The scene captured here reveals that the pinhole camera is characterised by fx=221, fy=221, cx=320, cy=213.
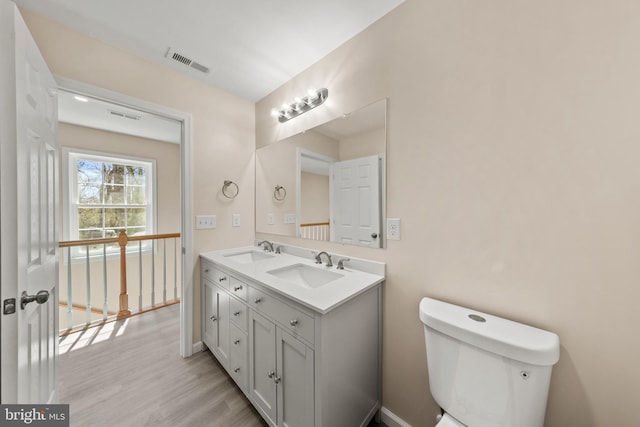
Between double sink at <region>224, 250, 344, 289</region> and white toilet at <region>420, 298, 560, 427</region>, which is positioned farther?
double sink at <region>224, 250, 344, 289</region>

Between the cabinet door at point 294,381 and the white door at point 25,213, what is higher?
the white door at point 25,213

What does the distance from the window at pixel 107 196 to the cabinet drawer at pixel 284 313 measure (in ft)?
10.9

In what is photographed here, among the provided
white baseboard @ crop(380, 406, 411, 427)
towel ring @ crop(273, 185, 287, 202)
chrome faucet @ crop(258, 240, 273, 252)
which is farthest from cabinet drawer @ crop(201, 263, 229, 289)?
white baseboard @ crop(380, 406, 411, 427)

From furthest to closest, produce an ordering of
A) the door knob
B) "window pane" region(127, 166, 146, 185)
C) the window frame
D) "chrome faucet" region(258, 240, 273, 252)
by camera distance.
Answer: "window pane" region(127, 166, 146, 185), the window frame, "chrome faucet" region(258, 240, 273, 252), the door knob

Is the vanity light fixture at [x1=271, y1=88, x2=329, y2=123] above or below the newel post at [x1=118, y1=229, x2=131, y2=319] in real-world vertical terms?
above

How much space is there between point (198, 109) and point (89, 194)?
2.63m

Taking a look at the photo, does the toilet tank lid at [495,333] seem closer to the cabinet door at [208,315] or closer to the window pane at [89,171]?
the cabinet door at [208,315]

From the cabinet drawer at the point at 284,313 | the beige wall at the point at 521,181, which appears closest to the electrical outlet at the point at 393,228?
the beige wall at the point at 521,181

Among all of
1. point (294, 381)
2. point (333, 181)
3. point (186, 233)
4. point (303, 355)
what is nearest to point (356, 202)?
point (333, 181)

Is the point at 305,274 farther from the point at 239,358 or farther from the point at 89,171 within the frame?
the point at 89,171

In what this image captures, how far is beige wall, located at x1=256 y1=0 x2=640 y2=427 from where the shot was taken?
0.75m

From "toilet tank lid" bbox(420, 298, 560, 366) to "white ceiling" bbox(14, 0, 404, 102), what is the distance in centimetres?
165

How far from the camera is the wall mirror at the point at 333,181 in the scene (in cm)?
138

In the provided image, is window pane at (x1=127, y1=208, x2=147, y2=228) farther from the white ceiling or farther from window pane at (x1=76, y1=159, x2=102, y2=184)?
the white ceiling
